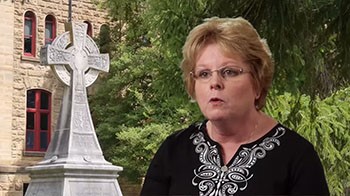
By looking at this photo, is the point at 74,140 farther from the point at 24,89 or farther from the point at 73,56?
the point at 24,89

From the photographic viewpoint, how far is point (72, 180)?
38.1 feet

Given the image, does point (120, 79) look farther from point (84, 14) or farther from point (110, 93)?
point (84, 14)

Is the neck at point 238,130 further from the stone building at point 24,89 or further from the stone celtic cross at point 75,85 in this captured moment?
the stone building at point 24,89

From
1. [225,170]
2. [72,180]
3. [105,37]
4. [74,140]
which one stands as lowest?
[72,180]

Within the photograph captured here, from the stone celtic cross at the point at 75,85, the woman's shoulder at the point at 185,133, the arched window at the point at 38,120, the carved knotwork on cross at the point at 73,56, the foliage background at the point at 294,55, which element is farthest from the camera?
the arched window at the point at 38,120

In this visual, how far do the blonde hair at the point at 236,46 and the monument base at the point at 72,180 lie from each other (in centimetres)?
912

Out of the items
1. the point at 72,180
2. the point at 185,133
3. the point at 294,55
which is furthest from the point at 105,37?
the point at 185,133

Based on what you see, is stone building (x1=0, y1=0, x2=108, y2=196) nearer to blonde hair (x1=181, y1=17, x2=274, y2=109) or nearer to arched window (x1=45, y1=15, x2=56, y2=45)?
arched window (x1=45, y1=15, x2=56, y2=45)

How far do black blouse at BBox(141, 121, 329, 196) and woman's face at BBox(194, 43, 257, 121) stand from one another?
0.38ft

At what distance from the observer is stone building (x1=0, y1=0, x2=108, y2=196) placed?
25.5 meters

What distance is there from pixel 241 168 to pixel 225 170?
5 centimetres

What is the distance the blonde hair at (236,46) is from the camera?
2.44m

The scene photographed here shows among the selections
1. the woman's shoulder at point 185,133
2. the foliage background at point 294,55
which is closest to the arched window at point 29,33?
the foliage background at point 294,55

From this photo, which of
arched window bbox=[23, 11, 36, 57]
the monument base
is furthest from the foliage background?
arched window bbox=[23, 11, 36, 57]
